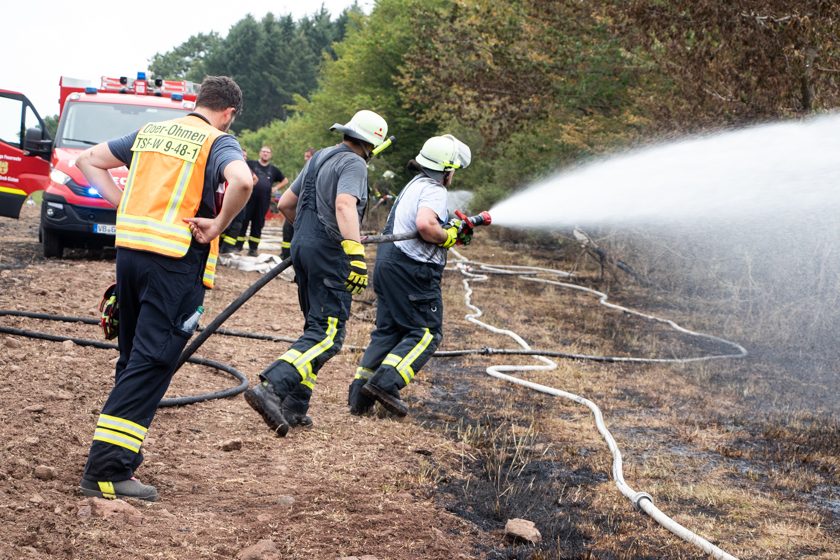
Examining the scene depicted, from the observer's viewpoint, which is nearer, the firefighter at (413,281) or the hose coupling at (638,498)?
A: the hose coupling at (638,498)

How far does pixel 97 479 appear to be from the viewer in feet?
13.1

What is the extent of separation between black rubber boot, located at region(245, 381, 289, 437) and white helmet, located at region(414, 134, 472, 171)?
72.5 inches

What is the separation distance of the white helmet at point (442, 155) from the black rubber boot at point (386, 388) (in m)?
1.36

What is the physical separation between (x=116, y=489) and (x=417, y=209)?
286 cm

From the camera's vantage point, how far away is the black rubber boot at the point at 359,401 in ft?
20.3

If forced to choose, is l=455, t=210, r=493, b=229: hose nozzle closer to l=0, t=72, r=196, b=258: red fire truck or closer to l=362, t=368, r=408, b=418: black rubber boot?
l=362, t=368, r=408, b=418: black rubber boot

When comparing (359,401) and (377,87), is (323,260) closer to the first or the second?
(359,401)

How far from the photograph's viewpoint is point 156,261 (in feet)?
13.5

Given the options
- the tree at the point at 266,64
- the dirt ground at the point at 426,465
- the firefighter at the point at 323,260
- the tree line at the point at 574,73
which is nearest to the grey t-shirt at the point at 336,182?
the firefighter at the point at 323,260

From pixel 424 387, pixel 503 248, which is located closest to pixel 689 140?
pixel 424 387

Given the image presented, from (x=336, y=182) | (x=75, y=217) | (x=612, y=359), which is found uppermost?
(x=336, y=182)

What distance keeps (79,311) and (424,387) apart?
10.1 ft

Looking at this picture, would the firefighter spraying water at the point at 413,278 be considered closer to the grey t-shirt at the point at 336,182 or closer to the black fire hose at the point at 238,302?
the black fire hose at the point at 238,302

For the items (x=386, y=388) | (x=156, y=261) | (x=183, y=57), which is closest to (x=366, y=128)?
(x=386, y=388)
